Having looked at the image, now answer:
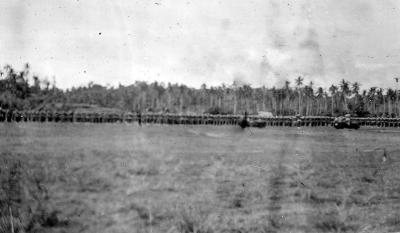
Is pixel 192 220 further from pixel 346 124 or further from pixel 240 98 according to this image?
pixel 240 98

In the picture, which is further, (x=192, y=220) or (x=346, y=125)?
(x=346, y=125)

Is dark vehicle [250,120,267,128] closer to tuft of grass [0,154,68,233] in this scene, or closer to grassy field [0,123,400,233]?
grassy field [0,123,400,233]

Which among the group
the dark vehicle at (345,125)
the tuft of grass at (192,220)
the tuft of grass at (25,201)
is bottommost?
the tuft of grass at (192,220)

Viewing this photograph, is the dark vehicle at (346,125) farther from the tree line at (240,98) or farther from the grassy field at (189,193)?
the tree line at (240,98)

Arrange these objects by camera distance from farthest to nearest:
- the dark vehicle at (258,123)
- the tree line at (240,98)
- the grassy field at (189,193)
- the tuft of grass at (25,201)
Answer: the tree line at (240,98)
the dark vehicle at (258,123)
the grassy field at (189,193)
the tuft of grass at (25,201)

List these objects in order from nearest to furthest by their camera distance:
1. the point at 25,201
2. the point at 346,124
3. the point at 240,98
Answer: the point at 25,201
the point at 346,124
the point at 240,98

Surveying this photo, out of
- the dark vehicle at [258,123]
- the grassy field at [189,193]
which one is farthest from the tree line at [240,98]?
the grassy field at [189,193]

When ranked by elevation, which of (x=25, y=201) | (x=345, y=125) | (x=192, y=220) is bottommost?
(x=192, y=220)

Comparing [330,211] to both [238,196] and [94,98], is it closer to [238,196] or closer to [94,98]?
[238,196]

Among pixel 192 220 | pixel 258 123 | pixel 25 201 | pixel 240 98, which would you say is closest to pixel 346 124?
pixel 258 123

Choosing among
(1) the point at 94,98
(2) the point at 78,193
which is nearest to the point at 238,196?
(2) the point at 78,193

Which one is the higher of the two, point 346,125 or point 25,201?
point 346,125

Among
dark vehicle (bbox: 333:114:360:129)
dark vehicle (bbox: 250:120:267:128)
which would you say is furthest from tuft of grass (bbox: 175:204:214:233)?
dark vehicle (bbox: 333:114:360:129)
